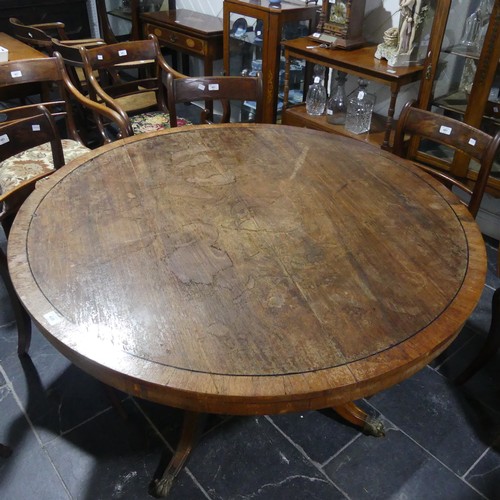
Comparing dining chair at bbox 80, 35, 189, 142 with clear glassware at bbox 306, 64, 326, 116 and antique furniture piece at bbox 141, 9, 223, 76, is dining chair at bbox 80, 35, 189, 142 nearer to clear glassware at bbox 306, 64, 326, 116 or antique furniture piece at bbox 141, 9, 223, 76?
antique furniture piece at bbox 141, 9, 223, 76

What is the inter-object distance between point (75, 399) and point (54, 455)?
22 cm

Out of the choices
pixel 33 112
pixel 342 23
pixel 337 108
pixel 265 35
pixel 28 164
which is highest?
pixel 342 23

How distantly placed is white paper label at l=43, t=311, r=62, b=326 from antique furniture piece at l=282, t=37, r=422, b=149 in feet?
6.34

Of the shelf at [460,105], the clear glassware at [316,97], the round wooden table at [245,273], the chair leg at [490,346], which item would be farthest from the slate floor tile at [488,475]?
the clear glassware at [316,97]

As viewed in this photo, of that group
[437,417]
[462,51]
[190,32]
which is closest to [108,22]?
[190,32]

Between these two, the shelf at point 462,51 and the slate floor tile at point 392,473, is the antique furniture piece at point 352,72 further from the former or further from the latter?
the slate floor tile at point 392,473

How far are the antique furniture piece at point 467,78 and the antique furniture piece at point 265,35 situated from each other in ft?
3.15

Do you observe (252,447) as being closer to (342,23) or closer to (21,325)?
(21,325)

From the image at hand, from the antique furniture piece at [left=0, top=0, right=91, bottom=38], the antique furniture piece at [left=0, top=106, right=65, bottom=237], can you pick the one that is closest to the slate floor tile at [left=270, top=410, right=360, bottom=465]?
the antique furniture piece at [left=0, top=106, right=65, bottom=237]

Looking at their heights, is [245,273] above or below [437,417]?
above

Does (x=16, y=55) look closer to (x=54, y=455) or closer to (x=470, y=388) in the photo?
(x=54, y=455)

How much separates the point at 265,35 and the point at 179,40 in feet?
3.12

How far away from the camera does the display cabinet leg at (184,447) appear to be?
4.68ft

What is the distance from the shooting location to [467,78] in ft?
7.42
